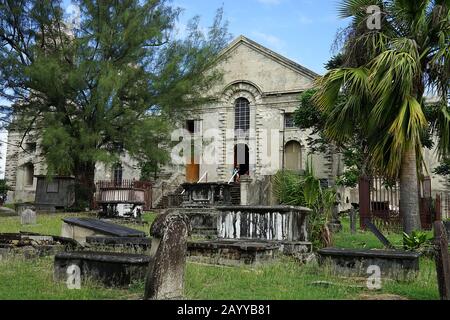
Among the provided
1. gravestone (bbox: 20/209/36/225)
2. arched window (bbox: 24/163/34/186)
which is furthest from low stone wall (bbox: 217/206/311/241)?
arched window (bbox: 24/163/34/186)

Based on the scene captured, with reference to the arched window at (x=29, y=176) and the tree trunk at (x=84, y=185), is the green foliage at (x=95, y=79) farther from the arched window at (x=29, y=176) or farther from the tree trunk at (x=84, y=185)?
the arched window at (x=29, y=176)

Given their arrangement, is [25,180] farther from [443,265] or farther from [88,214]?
[443,265]

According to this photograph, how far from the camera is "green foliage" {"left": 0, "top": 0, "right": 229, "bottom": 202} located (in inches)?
846

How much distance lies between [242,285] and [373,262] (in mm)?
2436

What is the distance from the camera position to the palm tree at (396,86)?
9.89 meters

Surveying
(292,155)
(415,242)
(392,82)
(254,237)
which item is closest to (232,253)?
(254,237)

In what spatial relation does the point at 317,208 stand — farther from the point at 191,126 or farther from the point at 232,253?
the point at 191,126

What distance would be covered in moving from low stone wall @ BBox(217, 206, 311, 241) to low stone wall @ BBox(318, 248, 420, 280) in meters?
1.95

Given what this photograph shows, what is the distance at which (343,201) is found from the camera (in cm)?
2567

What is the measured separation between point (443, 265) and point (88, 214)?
17652 millimetres

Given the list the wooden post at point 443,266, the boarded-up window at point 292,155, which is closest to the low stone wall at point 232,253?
the wooden post at point 443,266

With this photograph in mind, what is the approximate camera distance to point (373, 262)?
7.93 m

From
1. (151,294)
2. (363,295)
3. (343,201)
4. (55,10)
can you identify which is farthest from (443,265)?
(55,10)

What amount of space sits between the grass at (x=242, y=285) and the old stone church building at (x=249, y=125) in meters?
22.2
